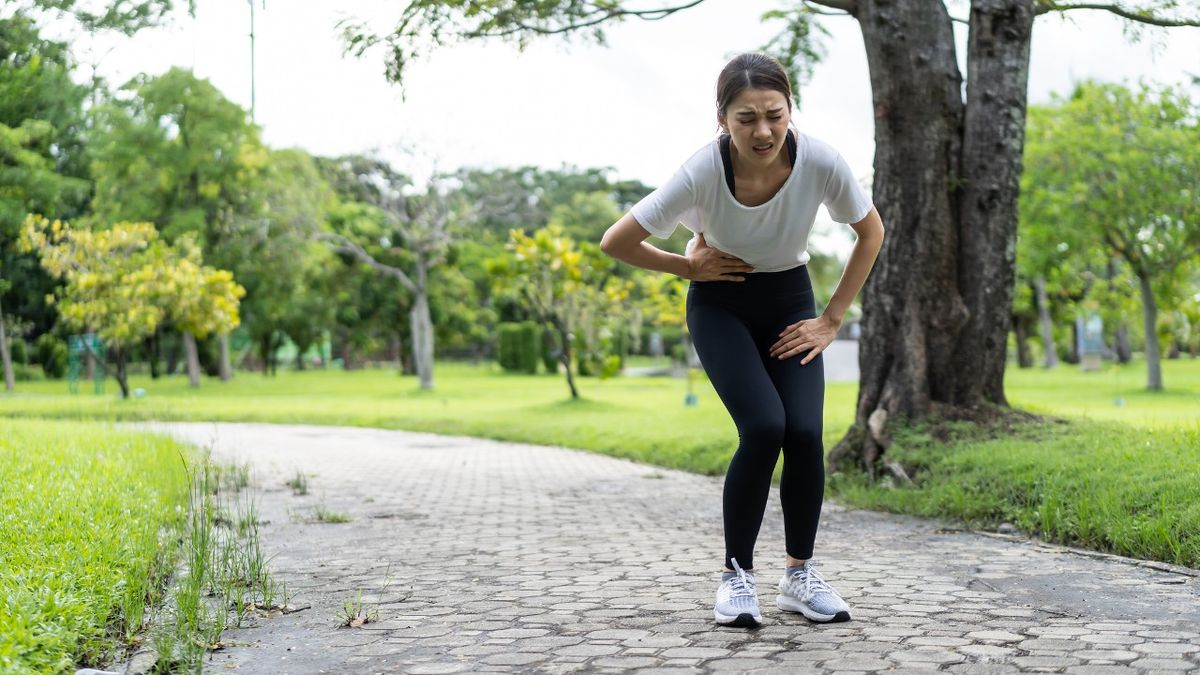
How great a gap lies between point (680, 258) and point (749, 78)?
70 centimetres

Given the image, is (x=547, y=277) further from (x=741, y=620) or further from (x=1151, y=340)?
(x=741, y=620)

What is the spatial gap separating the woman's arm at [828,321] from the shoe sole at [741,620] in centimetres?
89

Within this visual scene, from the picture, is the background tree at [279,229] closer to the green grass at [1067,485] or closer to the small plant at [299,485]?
the small plant at [299,485]

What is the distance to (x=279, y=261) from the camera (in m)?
33.6

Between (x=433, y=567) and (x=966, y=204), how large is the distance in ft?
16.8

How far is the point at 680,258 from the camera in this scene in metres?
4.02

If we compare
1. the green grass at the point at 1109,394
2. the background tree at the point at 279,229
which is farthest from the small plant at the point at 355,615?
the background tree at the point at 279,229

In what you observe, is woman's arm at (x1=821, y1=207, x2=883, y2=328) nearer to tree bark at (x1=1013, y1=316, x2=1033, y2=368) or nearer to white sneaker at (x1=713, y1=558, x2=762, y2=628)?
white sneaker at (x1=713, y1=558, x2=762, y2=628)

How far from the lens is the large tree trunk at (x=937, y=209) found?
26.7 feet

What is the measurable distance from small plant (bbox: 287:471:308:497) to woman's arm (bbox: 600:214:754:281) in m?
5.14

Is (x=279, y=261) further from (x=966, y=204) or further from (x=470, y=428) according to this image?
(x=966, y=204)

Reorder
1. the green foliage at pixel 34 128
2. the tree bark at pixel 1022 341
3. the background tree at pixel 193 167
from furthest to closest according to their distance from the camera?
the tree bark at pixel 1022 341, the background tree at pixel 193 167, the green foliage at pixel 34 128

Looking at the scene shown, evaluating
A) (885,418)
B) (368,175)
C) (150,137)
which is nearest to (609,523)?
(885,418)

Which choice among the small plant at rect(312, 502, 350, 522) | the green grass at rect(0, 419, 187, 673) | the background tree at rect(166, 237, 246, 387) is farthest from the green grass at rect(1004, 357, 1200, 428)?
the background tree at rect(166, 237, 246, 387)
